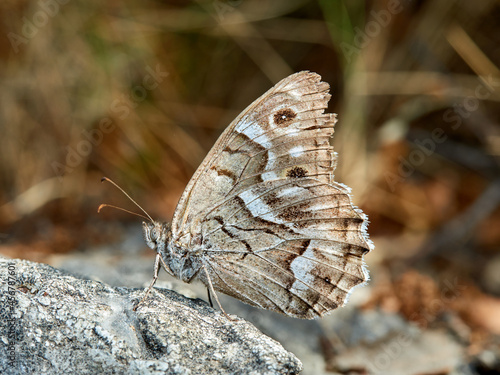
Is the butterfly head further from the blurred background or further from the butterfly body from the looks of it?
the blurred background

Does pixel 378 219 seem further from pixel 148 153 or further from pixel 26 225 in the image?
pixel 26 225

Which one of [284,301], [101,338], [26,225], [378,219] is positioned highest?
[378,219]

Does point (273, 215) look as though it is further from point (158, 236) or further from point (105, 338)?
point (105, 338)

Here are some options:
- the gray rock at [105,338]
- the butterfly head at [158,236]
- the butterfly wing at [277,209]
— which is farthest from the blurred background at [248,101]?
the gray rock at [105,338]

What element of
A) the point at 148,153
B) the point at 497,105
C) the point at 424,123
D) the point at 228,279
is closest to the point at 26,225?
the point at 148,153

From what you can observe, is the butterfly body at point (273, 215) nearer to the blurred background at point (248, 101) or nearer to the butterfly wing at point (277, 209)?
the butterfly wing at point (277, 209)

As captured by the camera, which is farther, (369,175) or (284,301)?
Result: (369,175)

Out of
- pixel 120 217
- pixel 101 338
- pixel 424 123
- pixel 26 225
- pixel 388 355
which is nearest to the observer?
pixel 101 338
